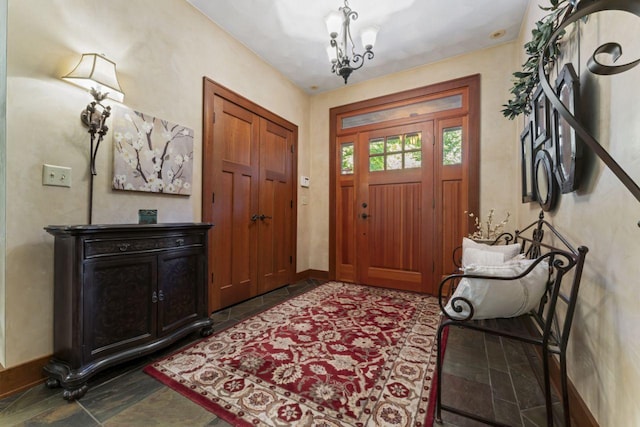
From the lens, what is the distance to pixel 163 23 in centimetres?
223

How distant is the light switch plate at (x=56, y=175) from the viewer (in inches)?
62.1

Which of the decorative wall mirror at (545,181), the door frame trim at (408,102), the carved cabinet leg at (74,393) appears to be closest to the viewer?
the carved cabinet leg at (74,393)

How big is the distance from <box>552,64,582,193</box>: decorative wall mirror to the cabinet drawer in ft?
7.70

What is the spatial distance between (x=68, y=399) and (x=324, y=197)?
3224 millimetres

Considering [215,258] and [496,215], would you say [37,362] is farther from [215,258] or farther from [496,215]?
[496,215]

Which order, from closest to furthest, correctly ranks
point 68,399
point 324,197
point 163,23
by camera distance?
1. point 68,399
2. point 163,23
3. point 324,197

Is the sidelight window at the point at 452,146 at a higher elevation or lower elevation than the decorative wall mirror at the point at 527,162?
higher

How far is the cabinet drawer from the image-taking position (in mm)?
1500

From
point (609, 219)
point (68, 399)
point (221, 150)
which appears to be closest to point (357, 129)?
point (221, 150)

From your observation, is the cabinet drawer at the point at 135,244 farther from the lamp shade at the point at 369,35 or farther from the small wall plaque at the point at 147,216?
the lamp shade at the point at 369,35

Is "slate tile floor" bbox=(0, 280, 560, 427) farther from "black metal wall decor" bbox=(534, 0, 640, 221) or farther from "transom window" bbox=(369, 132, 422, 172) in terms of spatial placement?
"transom window" bbox=(369, 132, 422, 172)

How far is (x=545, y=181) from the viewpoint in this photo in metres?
1.78

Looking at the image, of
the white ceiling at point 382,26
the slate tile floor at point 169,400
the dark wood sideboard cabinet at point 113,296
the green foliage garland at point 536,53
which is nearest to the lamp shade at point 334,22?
the white ceiling at point 382,26

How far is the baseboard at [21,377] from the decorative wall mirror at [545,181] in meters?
3.27
